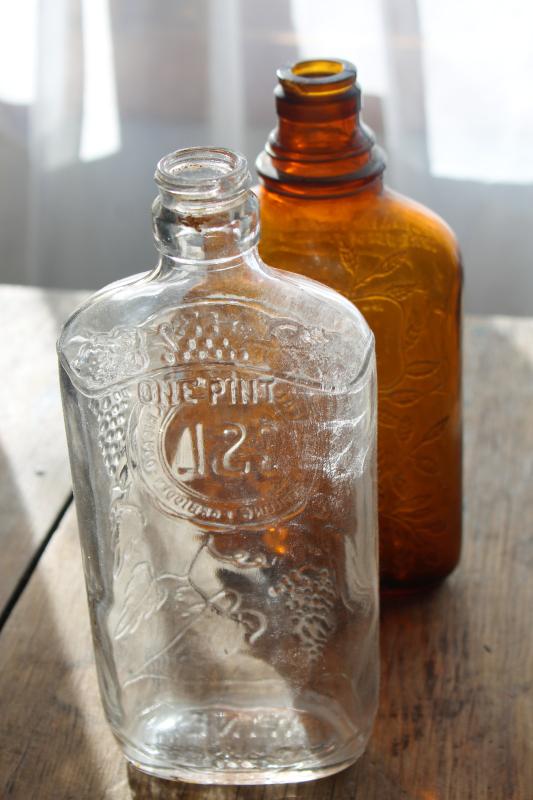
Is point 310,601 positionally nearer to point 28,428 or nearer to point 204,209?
point 204,209

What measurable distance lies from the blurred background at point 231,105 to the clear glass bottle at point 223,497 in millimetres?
952

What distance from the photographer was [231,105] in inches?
61.2

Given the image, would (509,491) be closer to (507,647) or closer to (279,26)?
(507,647)

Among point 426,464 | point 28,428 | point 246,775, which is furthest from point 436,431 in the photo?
point 28,428

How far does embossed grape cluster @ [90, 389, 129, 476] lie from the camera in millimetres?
616

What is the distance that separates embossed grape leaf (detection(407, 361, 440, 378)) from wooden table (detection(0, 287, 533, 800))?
15cm

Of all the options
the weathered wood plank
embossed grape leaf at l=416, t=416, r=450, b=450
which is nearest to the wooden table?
the weathered wood plank

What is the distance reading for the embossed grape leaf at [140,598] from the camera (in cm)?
65

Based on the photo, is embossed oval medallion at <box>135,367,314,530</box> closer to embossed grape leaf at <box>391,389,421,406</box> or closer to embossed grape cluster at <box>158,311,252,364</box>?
embossed grape cluster at <box>158,311,252,364</box>

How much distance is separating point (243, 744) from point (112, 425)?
191mm

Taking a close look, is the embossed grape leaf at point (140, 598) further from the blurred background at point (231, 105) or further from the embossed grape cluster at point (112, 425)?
the blurred background at point (231, 105)

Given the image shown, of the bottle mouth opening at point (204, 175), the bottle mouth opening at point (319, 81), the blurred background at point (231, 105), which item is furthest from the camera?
the blurred background at point (231, 105)

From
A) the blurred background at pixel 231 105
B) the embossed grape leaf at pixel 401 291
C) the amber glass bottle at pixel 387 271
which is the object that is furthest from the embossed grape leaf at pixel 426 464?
the blurred background at pixel 231 105

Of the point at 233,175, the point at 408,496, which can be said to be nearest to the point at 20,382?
the point at 408,496
